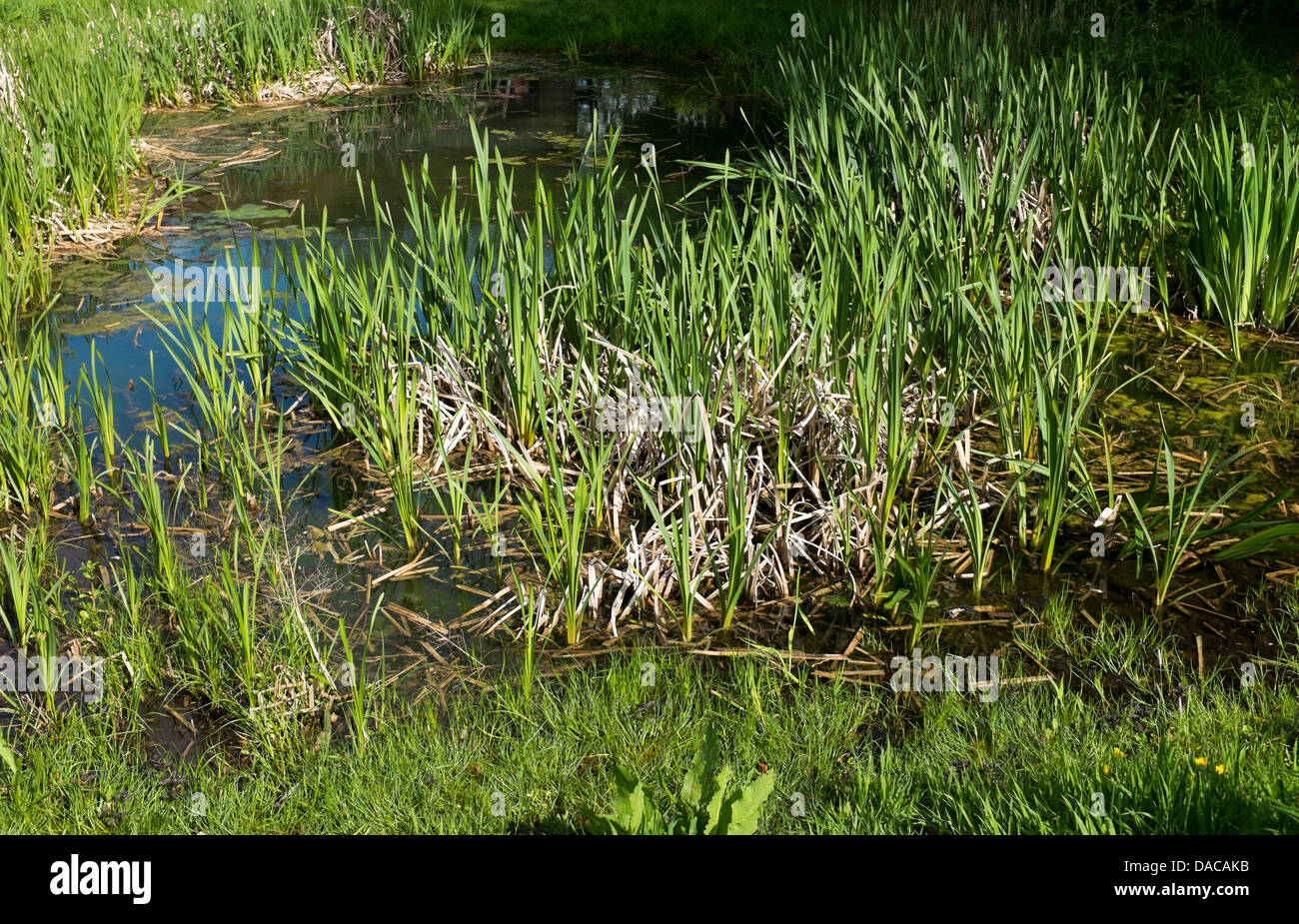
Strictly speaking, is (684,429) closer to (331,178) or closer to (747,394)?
(747,394)

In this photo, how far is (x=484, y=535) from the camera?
3.43 metres

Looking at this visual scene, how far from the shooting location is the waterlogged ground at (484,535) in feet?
9.30

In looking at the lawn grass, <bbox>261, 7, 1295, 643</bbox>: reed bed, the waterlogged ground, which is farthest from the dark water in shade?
the lawn grass

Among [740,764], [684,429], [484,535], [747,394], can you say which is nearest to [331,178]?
[484,535]

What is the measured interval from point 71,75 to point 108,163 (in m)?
0.47

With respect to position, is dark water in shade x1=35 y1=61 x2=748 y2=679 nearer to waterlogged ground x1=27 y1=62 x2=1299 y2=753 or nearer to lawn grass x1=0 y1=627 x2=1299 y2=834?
waterlogged ground x1=27 y1=62 x2=1299 y2=753

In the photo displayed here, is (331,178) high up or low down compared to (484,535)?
up

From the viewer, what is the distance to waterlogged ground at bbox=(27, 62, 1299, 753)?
2.83 m

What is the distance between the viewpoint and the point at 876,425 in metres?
3.04

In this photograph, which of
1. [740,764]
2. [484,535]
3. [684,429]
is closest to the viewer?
[740,764]

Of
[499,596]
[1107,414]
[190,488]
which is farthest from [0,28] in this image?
[1107,414]

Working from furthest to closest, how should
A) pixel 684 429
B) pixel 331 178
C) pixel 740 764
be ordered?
pixel 331 178 < pixel 684 429 < pixel 740 764

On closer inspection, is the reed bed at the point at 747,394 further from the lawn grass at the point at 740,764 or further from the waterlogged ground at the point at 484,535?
the lawn grass at the point at 740,764

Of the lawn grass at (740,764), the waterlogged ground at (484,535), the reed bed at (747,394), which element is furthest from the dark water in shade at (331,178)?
the lawn grass at (740,764)
